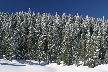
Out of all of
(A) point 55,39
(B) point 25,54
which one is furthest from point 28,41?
(A) point 55,39

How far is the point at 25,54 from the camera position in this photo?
7969 centimetres

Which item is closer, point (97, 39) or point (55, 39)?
point (97, 39)

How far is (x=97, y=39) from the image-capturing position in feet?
232

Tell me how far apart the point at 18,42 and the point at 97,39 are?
27376 millimetres

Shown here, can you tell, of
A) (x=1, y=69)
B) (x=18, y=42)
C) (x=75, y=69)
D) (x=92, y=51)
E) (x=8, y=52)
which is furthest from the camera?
(x=18, y=42)

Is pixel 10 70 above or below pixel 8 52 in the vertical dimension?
below

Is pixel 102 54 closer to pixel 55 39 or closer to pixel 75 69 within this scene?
pixel 55 39

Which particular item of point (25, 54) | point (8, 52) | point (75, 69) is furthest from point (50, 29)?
point (75, 69)

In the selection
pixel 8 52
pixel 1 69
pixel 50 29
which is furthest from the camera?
pixel 50 29

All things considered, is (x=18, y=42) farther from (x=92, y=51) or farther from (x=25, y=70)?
(x=25, y=70)

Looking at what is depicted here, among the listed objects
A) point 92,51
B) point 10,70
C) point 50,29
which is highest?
point 50,29

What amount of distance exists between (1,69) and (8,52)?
147ft

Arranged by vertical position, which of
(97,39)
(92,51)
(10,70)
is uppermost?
(97,39)

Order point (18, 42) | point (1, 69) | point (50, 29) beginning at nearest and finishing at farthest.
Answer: point (1, 69) < point (18, 42) < point (50, 29)
